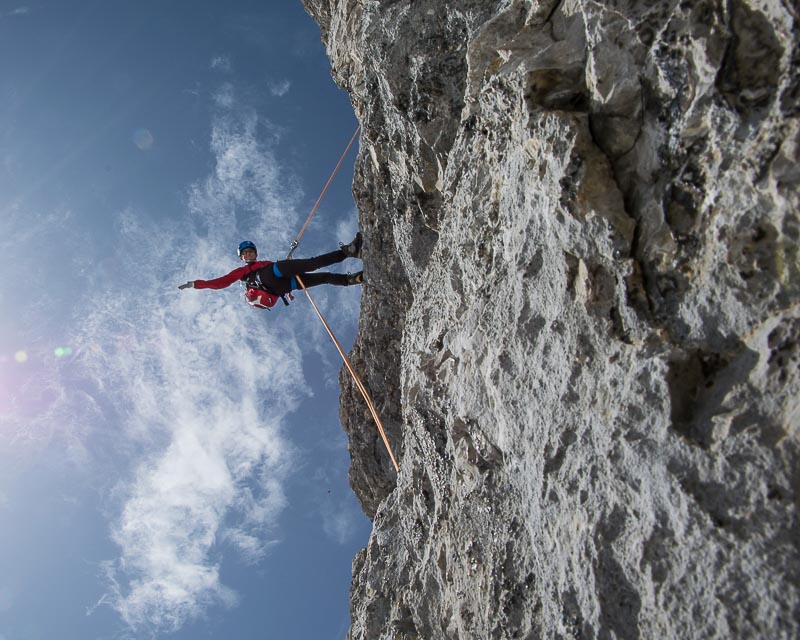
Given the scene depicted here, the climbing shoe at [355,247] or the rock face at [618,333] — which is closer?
the rock face at [618,333]

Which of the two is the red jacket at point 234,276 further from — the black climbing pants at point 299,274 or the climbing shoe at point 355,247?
the climbing shoe at point 355,247

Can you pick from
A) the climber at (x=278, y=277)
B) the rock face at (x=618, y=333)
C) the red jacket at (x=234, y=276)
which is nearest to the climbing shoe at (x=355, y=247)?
the climber at (x=278, y=277)

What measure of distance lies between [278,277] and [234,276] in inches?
32.8

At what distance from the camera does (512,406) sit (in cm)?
496

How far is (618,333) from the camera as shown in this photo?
13.3ft

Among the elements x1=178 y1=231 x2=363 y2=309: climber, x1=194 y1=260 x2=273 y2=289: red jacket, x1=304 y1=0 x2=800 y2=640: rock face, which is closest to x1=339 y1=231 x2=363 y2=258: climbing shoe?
x1=178 y1=231 x2=363 y2=309: climber

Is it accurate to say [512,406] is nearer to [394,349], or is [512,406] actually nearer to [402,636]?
[402,636]

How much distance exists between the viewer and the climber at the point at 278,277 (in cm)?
1116

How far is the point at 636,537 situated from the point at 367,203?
752 centimetres

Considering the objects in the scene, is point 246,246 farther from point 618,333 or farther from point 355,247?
point 618,333

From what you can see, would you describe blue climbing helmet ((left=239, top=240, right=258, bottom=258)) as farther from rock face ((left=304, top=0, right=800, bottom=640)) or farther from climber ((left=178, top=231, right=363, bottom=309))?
rock face ((left=304, top=0, right=800, bottom=640))

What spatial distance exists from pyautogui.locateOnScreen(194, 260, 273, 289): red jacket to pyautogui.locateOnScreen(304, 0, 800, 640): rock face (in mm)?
5333

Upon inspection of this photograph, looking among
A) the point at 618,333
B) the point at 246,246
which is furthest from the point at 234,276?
the point at 618,333

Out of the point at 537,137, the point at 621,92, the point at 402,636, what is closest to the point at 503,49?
the point at 537,137
